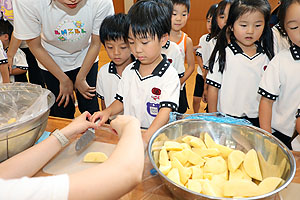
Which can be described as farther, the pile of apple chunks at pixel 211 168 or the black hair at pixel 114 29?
the black hair at pixel 114 29

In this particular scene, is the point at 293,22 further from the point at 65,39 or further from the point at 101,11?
the point at 65,39

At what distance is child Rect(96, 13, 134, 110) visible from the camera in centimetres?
124

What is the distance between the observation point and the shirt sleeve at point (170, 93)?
1040 mm

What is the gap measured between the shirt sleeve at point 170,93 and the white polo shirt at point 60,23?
581 mm

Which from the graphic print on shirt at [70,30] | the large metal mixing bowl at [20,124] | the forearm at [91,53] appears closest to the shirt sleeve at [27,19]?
the graphic print on shirt at [70,30]

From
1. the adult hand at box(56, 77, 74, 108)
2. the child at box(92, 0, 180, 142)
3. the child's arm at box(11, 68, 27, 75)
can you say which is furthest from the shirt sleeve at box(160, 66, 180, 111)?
the child's arm at box(11, 68, 27, 75)

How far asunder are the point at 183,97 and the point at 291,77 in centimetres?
87

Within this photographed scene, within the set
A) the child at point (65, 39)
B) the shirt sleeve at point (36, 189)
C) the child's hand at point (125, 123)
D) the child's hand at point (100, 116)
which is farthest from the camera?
the child at point (65, 39)

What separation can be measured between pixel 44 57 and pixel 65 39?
0.50ft

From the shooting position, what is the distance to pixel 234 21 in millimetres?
1247

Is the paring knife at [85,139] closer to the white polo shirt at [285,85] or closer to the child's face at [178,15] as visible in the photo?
the white polo shirt at [285,85]

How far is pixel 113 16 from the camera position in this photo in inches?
51.8

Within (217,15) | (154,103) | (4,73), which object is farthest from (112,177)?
(4,73)

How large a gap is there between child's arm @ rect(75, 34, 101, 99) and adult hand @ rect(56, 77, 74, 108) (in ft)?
0.16
